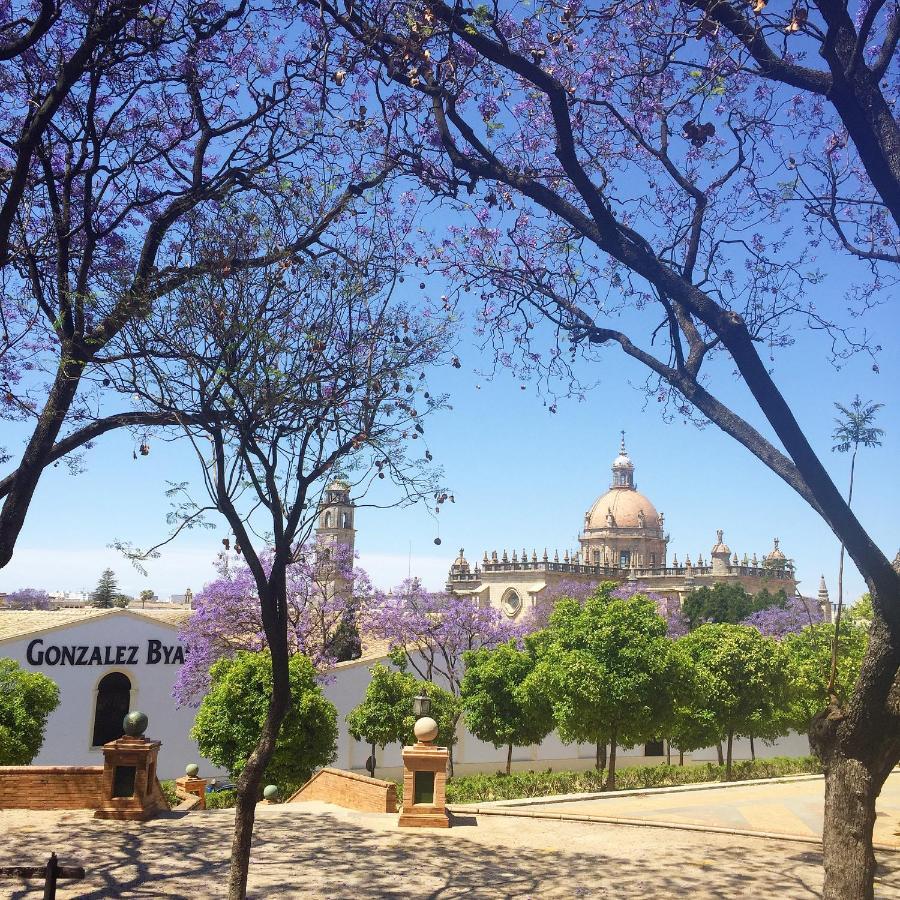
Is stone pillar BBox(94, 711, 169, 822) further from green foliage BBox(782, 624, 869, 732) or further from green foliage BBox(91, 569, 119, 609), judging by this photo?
green foliage BBox(91, 569, 119, 609)

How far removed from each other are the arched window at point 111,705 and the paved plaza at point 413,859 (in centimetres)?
1914

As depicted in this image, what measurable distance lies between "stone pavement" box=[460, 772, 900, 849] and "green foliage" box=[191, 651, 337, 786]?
23.1ft

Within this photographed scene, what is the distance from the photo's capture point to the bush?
59.4 feet

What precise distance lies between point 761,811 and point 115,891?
11058 millimetres

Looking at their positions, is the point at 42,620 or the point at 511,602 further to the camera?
the point at 511,602

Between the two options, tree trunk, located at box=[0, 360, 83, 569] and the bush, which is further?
the bush

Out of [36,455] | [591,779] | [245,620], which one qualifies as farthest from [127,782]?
[245,620]

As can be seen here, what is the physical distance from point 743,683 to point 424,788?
48.0 feet

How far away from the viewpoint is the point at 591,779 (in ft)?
70.3

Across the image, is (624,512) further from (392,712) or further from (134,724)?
(134,724)

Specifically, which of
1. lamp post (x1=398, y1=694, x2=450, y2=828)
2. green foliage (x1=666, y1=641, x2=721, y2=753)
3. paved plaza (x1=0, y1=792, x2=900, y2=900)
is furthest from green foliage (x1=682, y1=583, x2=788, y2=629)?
paved plaza (x1=0, y1=792, x2=900, y2=900)

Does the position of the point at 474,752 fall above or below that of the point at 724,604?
below

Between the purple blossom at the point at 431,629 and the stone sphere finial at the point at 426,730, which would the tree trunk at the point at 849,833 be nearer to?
the stone sphere finial at the point at 426,730

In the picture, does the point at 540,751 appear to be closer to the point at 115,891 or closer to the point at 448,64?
the point at 115,891
